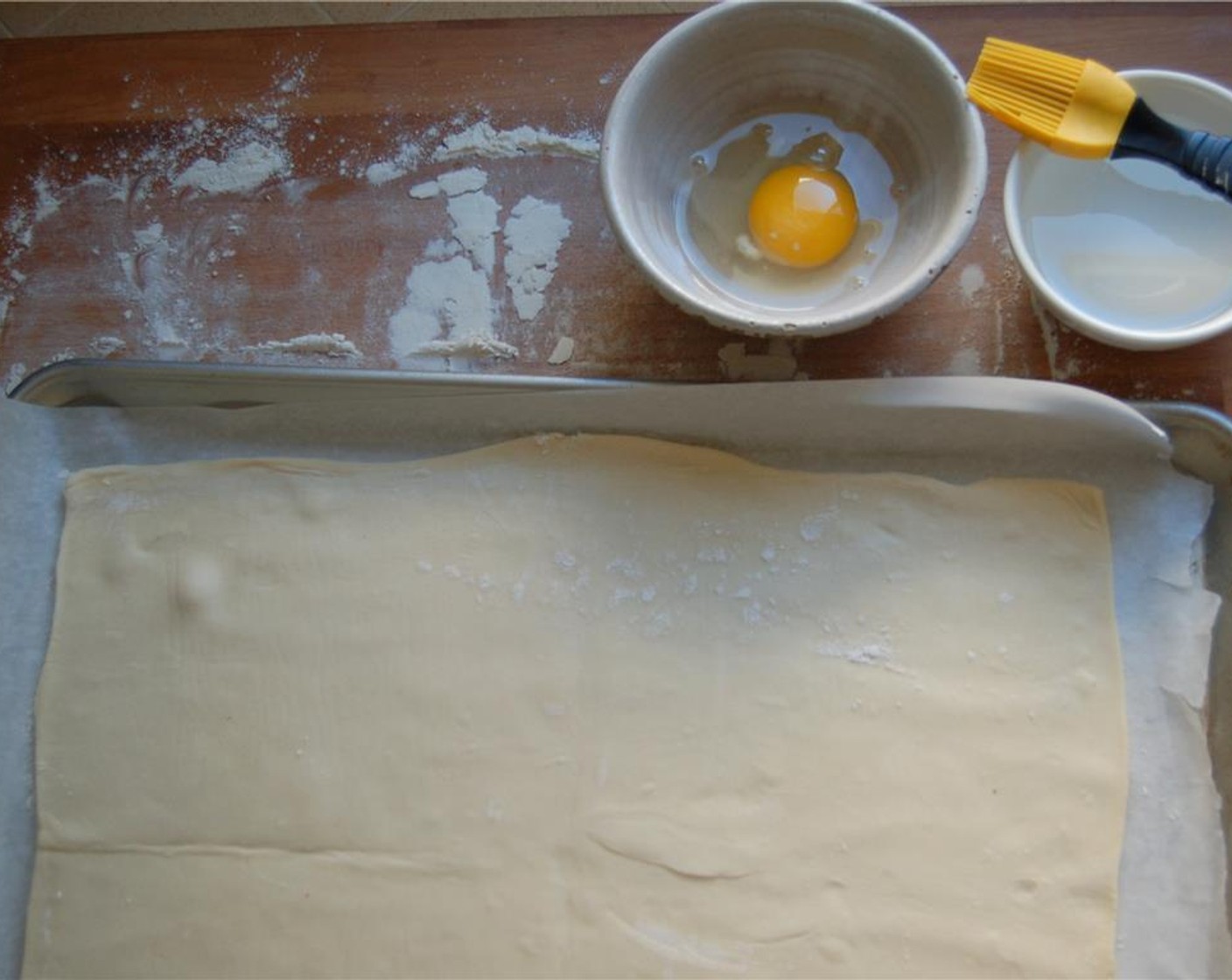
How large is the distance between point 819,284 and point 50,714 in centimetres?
80

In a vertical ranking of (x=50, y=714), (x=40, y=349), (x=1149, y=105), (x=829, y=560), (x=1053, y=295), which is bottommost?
(x=50, y=714)

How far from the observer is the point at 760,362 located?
1.03 m

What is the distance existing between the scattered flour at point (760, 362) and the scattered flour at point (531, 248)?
0.62ft

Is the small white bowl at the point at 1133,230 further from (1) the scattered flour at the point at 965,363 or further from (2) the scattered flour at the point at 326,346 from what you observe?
(2) the scattered flour at the point at 326,346

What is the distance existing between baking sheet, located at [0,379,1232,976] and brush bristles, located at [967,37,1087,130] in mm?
225

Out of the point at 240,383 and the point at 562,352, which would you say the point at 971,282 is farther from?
the point at 240,383

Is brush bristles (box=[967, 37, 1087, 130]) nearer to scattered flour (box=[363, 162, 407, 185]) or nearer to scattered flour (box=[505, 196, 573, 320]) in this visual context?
scattered flour (box=[505, 196, 573, 320])

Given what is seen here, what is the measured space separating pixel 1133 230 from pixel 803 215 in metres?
0.30

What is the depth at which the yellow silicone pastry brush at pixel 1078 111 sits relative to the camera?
2.88ft

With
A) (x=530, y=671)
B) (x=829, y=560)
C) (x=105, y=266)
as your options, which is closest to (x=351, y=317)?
(x=105, y=266)

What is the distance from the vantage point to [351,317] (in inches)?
42.2

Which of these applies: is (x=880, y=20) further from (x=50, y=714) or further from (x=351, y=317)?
(x=50, y=714)

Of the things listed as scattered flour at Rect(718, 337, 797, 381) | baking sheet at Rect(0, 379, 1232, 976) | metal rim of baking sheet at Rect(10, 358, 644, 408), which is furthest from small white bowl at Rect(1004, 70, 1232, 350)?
metal rim of baking sheet at Rect(10, 358, 644, 408)

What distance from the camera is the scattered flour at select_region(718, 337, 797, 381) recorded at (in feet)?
3.36
